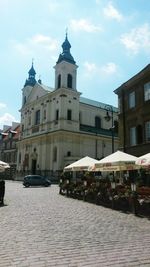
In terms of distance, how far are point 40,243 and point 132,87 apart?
2381 cm

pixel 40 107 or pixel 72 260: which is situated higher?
pixel 40 107

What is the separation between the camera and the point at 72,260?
241 inches

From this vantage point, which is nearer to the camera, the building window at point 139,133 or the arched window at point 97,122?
the building window at point 139,133

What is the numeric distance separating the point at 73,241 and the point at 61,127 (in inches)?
1732

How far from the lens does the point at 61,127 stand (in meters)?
51.6

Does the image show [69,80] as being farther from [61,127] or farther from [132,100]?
[132,100]

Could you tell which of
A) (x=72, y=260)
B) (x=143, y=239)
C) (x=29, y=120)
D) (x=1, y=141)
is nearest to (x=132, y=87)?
(x=143, y=239)

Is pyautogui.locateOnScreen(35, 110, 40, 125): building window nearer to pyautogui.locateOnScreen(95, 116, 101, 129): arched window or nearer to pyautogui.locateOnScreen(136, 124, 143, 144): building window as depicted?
pyautogui.locateOnScreen(95, 116, 101, 129): arched window

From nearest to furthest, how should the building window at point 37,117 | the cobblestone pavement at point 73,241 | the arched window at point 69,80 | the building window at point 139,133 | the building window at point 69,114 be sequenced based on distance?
1. the cobblestone pavement at point 73,241
2. the building window at point 139,133
3. the building window at point 69,114
4. the arched window at point 69,80
5. the building window at point 37,117

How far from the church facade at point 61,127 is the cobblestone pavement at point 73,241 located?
39.0 meters

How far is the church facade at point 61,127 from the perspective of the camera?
5228cm

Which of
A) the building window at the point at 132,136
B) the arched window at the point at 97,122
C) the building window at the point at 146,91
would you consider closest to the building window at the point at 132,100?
the building window at the point at 146,91

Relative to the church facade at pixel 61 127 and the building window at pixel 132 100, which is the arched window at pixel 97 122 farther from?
the building window at pixel 132 100

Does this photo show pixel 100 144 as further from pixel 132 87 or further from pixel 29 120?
pixel 132 87
